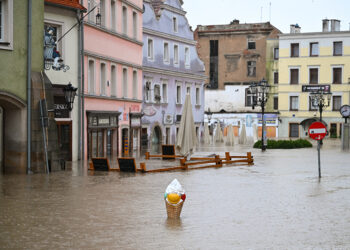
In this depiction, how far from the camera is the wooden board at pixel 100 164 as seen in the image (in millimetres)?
24281

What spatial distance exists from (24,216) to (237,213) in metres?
4.18

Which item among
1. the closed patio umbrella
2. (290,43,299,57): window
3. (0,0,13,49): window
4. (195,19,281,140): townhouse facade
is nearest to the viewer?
(0,0,13,49): window

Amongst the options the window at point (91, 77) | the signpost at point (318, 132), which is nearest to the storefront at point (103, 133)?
the window at point (91, 77)

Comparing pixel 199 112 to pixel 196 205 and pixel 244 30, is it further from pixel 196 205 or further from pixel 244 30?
pixel 196 205

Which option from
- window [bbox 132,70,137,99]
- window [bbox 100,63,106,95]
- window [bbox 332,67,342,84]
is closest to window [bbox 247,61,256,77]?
window [bbox 332,67,342,84]

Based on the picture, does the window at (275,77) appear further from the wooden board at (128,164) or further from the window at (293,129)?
the wooden board at (128,164)

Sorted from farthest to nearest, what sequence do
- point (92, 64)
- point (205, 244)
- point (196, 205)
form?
point (92, 64), point (196, 205), point (205, 244)

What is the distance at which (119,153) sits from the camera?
38.6 meters

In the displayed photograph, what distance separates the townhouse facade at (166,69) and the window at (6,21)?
83.0ft

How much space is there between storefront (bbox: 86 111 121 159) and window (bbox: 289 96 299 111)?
43.8m

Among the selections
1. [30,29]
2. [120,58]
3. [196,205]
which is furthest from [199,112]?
[196,205]

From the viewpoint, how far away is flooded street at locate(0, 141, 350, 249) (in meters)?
10.1

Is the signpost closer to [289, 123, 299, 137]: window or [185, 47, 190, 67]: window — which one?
[185, 47, 190, 67]: window

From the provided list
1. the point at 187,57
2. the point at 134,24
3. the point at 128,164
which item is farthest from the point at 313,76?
the point at 128,164
